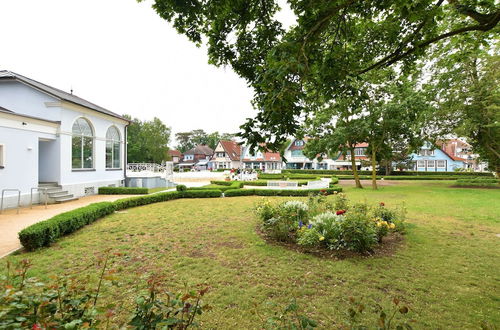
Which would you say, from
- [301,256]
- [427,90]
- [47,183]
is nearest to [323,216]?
[301,256]

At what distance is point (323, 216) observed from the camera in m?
6.40

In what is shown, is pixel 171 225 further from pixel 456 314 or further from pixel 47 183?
pixel 47 183

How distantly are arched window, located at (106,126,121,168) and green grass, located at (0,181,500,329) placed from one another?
11.7 meters

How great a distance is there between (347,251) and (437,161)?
5924 cm

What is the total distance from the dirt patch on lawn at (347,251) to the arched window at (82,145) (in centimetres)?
1416

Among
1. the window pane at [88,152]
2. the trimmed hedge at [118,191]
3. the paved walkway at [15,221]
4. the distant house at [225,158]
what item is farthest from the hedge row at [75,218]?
the distant house at [225,158]

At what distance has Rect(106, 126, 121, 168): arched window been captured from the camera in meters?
18.6

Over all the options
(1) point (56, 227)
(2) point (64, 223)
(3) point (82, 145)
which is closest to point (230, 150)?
(3) point (82, 145)

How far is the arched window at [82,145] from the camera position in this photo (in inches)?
606

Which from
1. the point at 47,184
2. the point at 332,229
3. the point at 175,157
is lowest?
the point at 332,229

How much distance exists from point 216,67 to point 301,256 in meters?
4.47

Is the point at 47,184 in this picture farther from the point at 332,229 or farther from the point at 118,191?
→ the point at 332,229

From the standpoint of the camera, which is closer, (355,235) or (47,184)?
(355,235)

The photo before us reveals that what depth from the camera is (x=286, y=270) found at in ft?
16.1
